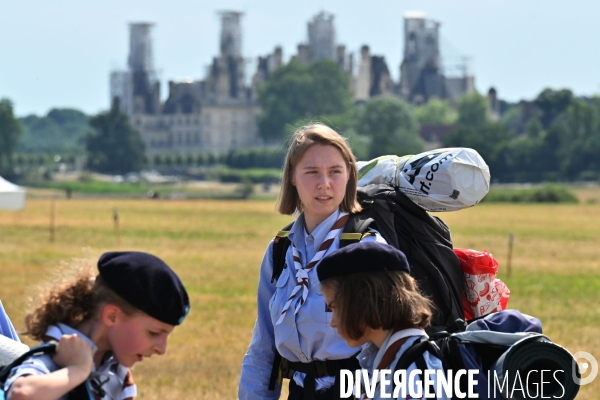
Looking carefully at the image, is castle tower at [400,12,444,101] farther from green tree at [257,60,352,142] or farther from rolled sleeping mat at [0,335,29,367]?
rolled sleeping mat at [0,335,29,367]

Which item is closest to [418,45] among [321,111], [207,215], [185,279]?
[321,111]

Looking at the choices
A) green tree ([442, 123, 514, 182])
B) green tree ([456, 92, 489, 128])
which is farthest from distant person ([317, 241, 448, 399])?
green tree ([456, 92, 489, 128])

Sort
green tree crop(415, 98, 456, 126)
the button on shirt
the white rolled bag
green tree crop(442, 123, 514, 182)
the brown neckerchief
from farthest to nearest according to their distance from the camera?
green tree crop(415, 98, 456, 126)
green tree crop(442, 123, 514, 182)
the white rolled bag
the brown neckerchief
the button on shirt

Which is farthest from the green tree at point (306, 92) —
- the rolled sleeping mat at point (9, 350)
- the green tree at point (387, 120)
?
the rolled sleeping mat at point (9, 350)

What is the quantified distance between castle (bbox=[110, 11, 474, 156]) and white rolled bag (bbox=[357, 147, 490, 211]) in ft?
457

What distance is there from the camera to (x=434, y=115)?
143 meters

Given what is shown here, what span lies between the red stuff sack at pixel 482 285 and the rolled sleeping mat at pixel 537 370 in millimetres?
822

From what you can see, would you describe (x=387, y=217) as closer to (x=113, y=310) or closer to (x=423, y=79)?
(x=113, y=310)

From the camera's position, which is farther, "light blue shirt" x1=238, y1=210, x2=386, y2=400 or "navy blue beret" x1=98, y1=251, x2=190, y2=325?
"light blue shirt" x1=238, y1=210, x2=386, y2=400

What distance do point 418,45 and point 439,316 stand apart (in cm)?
16545

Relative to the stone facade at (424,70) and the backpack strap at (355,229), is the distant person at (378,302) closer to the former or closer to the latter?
the backpack strap at (355,229)

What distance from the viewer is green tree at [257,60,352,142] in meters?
148

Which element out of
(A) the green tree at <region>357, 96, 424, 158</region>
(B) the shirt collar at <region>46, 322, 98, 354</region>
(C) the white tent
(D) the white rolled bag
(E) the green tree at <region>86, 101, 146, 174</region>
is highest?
(D) the white rolled bag

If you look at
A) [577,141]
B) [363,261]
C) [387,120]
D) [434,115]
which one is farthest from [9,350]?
[434,115]
